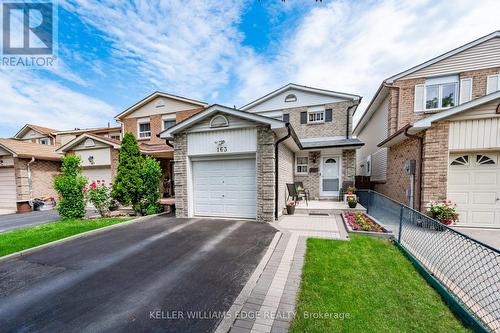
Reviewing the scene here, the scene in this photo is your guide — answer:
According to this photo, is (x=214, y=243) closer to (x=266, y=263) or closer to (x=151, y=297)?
(x=266, y=263)

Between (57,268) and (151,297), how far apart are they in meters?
2.66

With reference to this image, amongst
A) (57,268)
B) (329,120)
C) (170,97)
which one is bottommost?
(57,268)

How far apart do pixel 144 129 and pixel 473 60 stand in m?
19.6

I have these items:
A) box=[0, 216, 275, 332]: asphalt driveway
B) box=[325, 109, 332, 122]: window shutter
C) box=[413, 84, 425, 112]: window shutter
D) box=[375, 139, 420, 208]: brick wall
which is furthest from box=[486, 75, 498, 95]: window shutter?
box=[0, 216, 275, 332]: asphalt driveway

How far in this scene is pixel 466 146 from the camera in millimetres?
6262

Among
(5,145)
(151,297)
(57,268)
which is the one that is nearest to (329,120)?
(151,297)

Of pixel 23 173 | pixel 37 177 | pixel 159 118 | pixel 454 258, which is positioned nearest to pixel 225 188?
pixel 454 258

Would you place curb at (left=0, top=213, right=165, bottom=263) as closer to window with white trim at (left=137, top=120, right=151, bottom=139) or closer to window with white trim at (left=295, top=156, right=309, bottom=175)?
window with white trim at (left=295, top=156, right=309, bottom=175)

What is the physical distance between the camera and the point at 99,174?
11812 millimetres

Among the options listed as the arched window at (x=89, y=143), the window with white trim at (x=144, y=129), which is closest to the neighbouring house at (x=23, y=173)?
the arched window at (x=89, y=143)

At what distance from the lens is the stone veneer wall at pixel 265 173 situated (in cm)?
671

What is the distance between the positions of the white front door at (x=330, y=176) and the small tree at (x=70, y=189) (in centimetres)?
1187

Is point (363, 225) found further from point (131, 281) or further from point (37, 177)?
point (37, 177)

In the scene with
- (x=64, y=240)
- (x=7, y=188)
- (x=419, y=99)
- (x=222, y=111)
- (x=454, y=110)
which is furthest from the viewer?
(x=7, y=188)
